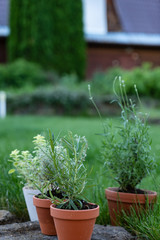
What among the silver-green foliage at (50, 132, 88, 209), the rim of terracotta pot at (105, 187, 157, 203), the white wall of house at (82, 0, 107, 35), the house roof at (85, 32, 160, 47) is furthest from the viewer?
the white wall of house at (82, 0, 107, 35)

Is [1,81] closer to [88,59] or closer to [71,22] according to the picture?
[71,22]

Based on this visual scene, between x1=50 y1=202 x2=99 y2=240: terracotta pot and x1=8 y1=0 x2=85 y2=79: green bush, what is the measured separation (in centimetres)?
1310

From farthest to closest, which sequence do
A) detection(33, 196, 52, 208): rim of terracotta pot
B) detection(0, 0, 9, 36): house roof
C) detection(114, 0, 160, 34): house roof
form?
detection(114, 0, 160, 34): house roof < detection(0, 0, 9, 36): house roof < detection(33, 196, 52, 208): rim of terracotta pot

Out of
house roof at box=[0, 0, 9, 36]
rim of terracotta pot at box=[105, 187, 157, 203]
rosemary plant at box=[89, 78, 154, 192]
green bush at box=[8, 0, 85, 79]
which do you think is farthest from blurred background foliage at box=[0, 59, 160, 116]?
rim of terracotta pot at box=[105, 187, 157, 203]

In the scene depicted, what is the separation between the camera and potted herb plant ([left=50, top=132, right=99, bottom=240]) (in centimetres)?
182

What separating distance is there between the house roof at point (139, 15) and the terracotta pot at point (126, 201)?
55.4ft

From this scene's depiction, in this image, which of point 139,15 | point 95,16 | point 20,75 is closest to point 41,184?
point 20,75

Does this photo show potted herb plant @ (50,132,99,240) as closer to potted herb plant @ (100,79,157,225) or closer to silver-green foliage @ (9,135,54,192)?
silver-green foliage @ (9,135,54,192)

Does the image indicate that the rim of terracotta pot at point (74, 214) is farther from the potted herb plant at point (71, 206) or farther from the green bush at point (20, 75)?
the green bush at point (20, 75)

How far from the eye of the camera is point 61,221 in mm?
1838

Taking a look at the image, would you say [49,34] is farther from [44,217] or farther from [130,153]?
[44,217]

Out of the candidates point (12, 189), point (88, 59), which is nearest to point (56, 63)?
point (88, 59)

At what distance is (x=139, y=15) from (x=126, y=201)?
18702mm

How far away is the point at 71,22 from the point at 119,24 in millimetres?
4459
